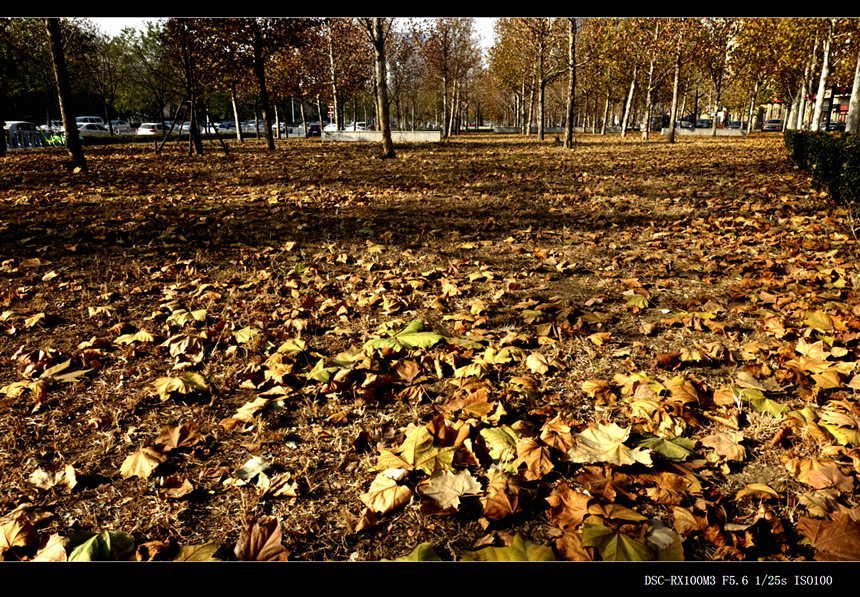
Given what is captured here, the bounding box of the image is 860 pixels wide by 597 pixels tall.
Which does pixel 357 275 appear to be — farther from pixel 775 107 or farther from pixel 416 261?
pixel 775 107

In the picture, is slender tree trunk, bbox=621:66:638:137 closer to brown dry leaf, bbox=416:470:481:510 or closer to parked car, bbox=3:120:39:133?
brown dry leaf, bbox=416:470:481:510

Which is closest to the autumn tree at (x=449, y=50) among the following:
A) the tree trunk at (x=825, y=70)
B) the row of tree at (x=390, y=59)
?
the row of tree at (x=390, y=59)

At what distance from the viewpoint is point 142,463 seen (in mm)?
2064

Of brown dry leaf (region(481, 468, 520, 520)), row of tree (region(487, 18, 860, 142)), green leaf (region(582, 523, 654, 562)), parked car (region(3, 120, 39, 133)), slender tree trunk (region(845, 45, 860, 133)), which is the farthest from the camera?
parked car (region(3, 120, 39, 133))

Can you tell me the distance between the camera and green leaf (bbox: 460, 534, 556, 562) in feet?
5.09

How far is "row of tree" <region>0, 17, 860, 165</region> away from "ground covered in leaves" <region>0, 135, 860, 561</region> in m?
10.5

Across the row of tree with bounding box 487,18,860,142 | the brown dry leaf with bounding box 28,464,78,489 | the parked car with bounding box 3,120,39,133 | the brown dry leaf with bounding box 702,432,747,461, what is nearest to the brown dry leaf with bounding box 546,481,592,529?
the brown dry leaf with bounding box 702,432,747,461

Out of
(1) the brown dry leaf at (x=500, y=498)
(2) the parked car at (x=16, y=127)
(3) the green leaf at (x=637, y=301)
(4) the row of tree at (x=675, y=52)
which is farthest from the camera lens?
(2) the parked car at (x=16, y=127)

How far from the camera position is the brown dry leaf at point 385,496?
5.97ft

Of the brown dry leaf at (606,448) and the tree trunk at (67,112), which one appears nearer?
the brown dry leaf at (606,448)

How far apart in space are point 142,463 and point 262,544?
79 cm

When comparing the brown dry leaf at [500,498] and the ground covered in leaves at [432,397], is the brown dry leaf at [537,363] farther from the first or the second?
the brown dry leaf at [500,498]

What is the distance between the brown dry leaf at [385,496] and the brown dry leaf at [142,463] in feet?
3.04
